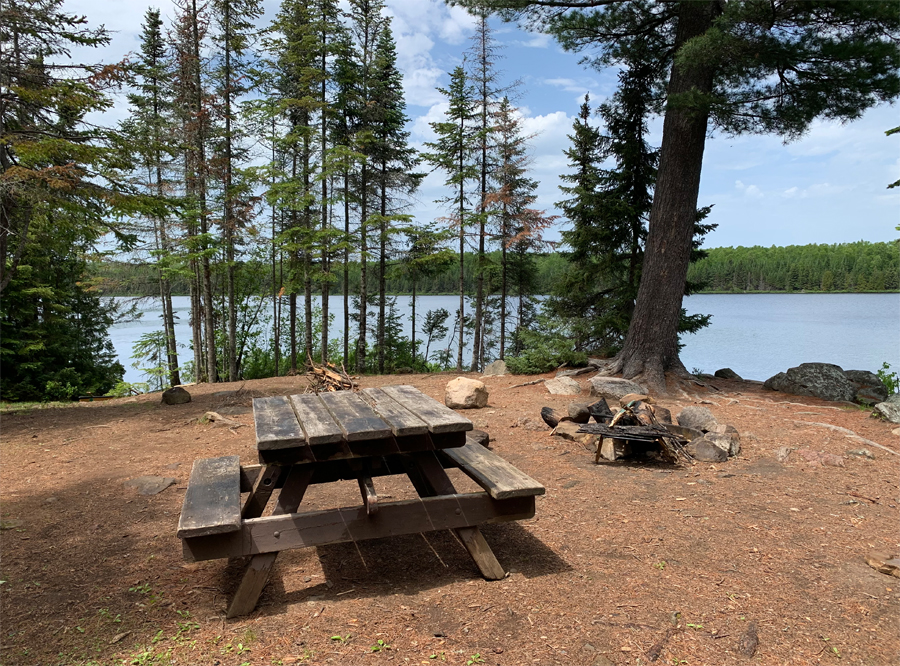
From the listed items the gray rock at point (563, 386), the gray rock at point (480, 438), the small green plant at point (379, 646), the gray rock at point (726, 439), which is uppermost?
the gray rock at point (726, 439)

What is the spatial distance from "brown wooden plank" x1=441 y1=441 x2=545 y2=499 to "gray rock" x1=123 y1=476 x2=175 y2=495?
8.57ft

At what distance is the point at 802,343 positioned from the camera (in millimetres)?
15484

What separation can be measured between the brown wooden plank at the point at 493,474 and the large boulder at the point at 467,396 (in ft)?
11.0

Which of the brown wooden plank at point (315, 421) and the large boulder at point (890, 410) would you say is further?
the large boulder at point (890, 410)

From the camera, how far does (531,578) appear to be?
276 centimetres

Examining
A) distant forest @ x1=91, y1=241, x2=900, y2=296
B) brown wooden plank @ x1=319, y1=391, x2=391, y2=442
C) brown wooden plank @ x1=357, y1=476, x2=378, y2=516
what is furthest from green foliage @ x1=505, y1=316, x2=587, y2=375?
distant forest @ x1=91, y1=241, x2=900, y2=296

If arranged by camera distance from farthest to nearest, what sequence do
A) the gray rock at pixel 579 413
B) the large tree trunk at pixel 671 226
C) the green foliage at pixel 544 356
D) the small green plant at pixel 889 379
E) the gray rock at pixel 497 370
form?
the gray rock at pixel 497 370
the green foliage at pixel 544 356
the small green plant at pixel 889 379
the large tree trunk at pixel 671 226
the gray rock at pixel 579 413

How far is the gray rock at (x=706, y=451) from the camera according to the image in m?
4.67

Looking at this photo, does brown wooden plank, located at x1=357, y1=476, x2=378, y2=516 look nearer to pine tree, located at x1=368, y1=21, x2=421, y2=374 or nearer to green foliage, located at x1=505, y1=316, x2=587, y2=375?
green foliage, located at x1=505, y1=316, x2=587, y2=375

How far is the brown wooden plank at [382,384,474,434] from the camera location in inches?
107

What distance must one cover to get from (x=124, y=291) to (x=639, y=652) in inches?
789

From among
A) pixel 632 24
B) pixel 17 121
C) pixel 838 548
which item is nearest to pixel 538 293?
pixel 632 24

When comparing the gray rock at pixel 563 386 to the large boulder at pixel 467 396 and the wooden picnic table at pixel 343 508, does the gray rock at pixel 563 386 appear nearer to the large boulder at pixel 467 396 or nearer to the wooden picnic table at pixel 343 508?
the large boulder at pixel 467 396

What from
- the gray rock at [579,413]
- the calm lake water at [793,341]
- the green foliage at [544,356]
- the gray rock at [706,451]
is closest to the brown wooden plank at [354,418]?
the gray rock at [579,413]
